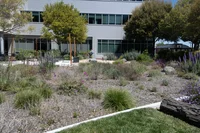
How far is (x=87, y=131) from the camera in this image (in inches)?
128

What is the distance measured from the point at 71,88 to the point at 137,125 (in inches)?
111

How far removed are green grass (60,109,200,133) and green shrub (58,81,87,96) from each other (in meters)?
2.13

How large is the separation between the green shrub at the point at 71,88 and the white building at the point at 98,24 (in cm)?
1989

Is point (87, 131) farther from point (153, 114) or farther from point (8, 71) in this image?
point (8, 71)

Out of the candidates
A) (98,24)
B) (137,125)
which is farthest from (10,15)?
(137,125)

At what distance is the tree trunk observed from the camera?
3.61m

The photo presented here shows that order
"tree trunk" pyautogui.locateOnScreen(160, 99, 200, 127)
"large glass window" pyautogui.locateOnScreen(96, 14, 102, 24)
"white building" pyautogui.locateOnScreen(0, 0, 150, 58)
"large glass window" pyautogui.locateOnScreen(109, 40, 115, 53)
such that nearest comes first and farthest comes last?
"tree trunk" pyautogui.locateOnScreen(160, 99, 200, 127), "white building" pyautogui.locateOnScreen(0, 0, 150, 58), "large glass window" pyautogui.locateOnScreen(96, 14, 102, 24), "large glass window" pyautogui.locateOnScreen(109, 40, 115, 53)

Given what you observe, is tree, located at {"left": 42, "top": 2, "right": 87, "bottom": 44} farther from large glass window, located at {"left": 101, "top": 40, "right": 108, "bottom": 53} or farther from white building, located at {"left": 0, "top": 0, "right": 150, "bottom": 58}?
large glass window, located at {"left": 101, "top": 40, "right": 108, "bottom": 53}

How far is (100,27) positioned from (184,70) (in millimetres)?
17544

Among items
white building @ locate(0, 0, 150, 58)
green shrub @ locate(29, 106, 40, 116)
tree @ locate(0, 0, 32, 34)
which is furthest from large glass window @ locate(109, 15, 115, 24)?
green shrub @ locate(29, 106, 40, 116)

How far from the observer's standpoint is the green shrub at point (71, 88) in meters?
5.59

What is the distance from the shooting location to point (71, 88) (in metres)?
5.67

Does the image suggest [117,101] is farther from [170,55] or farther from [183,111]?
[170,55]

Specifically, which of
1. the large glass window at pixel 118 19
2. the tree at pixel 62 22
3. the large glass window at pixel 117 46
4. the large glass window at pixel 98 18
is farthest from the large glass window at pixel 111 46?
the tree at pixel 62 22
